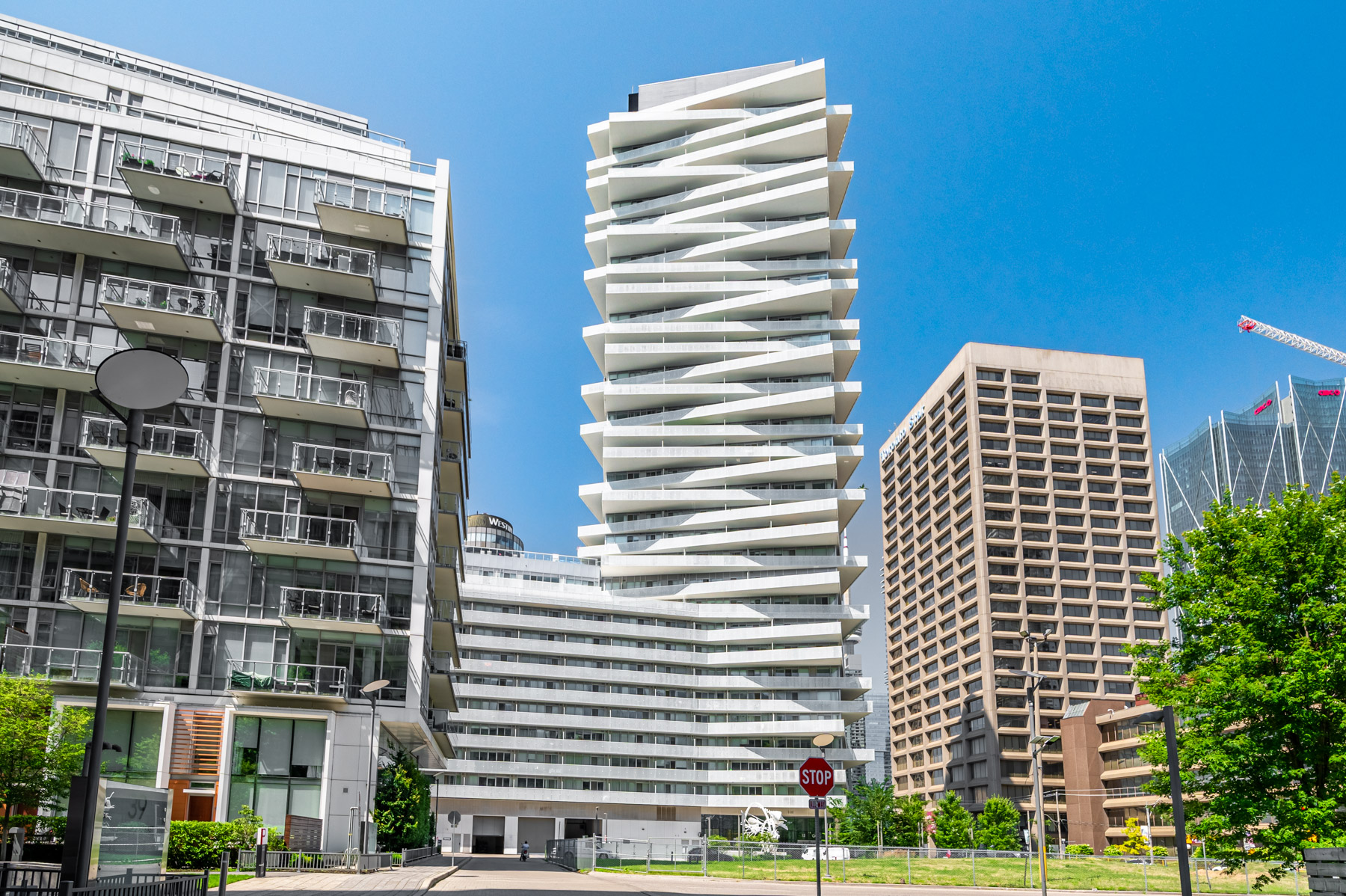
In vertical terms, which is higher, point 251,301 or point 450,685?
point 251,301

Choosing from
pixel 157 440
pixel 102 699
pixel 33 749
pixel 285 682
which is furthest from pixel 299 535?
pixel 102 699

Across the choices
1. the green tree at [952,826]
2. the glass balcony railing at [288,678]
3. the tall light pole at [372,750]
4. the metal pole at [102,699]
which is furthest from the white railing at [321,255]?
the green tree at [952,826]

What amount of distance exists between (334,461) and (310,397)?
3.02 meters

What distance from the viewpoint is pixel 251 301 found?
4762 centimetres

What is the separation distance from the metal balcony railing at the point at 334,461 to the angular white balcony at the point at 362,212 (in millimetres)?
10034

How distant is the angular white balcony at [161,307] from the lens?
44469 millimetres

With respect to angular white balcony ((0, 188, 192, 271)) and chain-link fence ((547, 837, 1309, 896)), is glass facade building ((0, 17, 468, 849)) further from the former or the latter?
chain-link fence ((547, 837, 1309, 896))

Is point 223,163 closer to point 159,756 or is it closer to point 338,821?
point 159,756

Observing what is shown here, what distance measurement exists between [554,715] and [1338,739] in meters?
83.2

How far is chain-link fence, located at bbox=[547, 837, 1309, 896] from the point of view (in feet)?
160

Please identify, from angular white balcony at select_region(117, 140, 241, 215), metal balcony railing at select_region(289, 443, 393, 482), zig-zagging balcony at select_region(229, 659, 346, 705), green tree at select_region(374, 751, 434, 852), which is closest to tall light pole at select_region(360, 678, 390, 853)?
green tree at select_region(374, 751, 434, 852)

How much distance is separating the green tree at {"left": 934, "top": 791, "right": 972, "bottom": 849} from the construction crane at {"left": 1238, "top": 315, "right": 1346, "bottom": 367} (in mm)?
122397

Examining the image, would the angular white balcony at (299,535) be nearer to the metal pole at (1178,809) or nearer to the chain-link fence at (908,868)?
the chain-link fence at (908,868)

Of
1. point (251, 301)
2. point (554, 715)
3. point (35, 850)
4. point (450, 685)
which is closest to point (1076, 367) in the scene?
point (554, 715)
